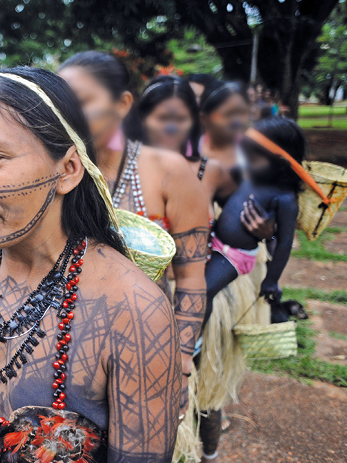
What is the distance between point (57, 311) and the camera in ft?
3.48

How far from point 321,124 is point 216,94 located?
1622 centimetres

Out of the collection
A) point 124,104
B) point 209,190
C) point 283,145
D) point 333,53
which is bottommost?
point 209,190

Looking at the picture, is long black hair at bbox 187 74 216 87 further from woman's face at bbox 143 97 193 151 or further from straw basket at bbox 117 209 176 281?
straw basket at bbox 117 209 176 281

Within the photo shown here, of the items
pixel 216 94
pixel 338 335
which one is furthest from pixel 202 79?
pixel 338 335

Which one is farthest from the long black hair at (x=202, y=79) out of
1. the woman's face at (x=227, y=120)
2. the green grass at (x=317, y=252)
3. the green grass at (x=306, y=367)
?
the green grass at (x=317, y=252)

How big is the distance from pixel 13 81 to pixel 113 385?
2.66 ft

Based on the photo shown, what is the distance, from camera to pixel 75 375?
1.00 metres

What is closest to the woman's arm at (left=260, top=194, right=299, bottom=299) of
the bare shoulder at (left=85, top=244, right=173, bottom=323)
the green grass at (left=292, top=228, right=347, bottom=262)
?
the bare shoulder at (left=85, top=244, right=173, bottom=323)

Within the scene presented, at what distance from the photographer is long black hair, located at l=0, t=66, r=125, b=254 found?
96 cm

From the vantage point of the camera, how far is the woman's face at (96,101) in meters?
1.56

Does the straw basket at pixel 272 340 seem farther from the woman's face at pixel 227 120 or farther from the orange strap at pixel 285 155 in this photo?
the woman's face at pixel 227 120

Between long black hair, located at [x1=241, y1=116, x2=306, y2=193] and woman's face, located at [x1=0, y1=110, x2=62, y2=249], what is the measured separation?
1546mm

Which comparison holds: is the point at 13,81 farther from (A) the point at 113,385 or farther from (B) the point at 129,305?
(A) the point at 113,385

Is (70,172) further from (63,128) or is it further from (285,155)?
(285,155)
